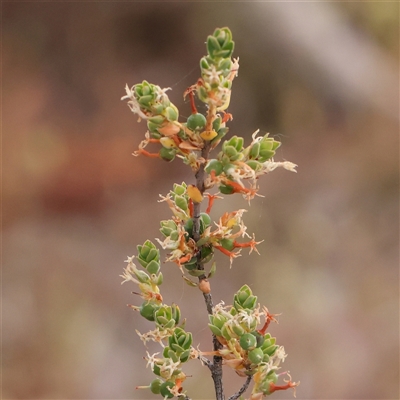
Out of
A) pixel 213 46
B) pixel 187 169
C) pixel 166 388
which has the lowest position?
pixel 166 388

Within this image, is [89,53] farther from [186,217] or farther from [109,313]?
[186,217]

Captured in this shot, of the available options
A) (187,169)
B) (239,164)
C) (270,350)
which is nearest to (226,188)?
(239,164)

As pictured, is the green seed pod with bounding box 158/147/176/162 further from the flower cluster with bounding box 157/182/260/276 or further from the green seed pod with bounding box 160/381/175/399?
the green seed pod with bounding box 160/381/175/399

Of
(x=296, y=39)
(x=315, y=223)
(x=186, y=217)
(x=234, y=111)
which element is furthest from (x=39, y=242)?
(x=186, y=217)

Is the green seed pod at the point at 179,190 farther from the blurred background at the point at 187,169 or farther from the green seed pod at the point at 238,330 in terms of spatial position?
the blurred background at the point at 187,169

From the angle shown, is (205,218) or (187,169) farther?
(187,169)

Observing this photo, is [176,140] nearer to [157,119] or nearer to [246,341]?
[157,119]

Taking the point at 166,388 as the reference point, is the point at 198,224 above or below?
above

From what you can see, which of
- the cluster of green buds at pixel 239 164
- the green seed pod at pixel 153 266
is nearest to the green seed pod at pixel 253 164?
the cluster of green buds at pixel 239 164
